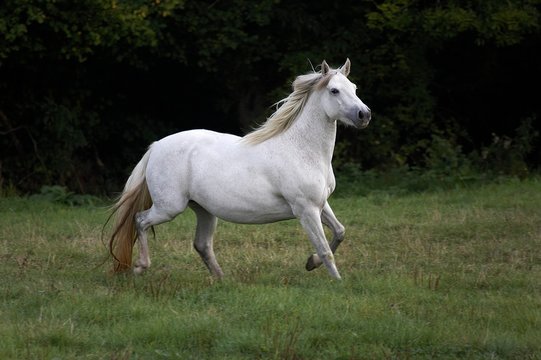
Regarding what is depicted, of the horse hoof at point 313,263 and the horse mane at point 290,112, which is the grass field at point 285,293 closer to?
the horse hoof at point 313,263

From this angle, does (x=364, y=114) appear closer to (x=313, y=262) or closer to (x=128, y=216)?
(x=313, y=262)

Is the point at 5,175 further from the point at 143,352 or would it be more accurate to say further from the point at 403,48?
the point at 143,352

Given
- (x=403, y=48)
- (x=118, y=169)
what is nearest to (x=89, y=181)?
(x=118, y=169)

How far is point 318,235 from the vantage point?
776cm

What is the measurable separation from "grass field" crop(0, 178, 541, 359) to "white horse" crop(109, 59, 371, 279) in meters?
0.40

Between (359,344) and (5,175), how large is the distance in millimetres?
11875

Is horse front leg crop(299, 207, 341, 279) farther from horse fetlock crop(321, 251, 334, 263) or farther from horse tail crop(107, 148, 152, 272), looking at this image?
horse tail crop(107, 148, 152, 272)

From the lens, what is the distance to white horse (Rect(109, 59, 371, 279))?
25.6 feet

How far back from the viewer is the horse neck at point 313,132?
313 inches

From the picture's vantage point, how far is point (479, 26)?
15.2 metres

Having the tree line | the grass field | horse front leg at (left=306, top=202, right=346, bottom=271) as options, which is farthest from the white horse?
the tree line

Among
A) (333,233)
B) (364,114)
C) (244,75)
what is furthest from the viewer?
(244,75)

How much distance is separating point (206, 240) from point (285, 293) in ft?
5.49

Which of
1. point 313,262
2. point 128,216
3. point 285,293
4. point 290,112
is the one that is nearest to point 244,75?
point 128,216
